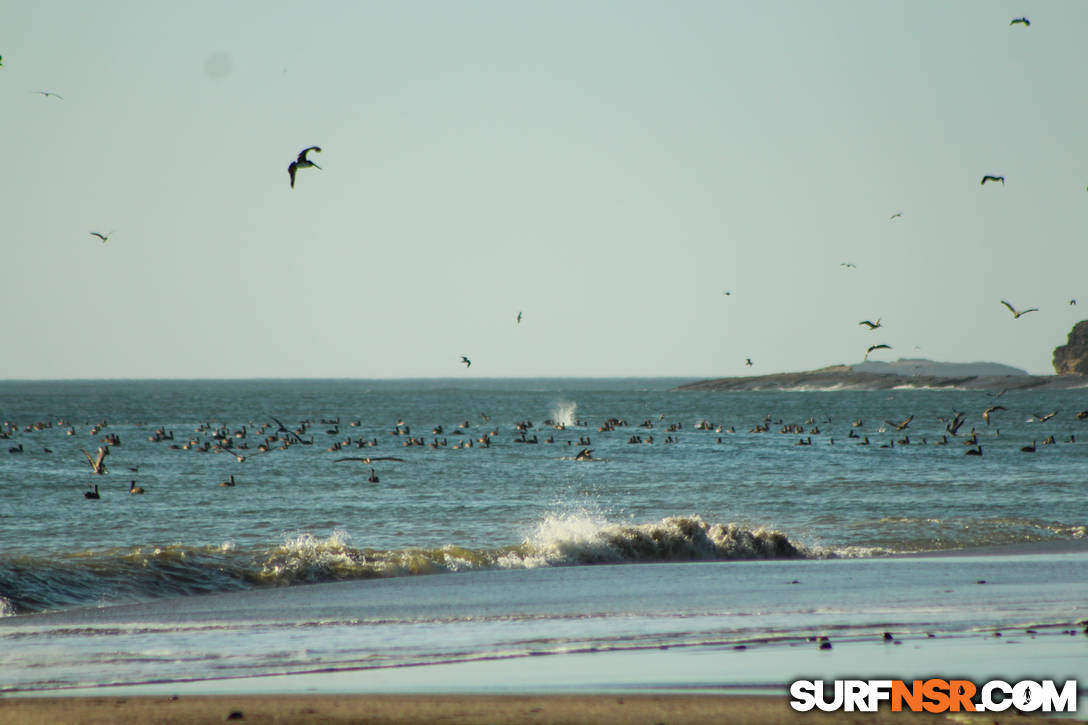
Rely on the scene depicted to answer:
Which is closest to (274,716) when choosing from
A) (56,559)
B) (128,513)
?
(56,559)

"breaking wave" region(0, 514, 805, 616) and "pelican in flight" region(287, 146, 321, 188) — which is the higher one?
"pelican in flight" region(287, 146, 321, 188)

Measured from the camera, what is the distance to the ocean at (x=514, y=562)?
1320 cm

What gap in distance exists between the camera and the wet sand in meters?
9.92

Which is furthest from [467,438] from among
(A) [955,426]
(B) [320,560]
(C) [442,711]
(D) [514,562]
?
(C) [442,711]

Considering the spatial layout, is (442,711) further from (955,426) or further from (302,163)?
(955,426)

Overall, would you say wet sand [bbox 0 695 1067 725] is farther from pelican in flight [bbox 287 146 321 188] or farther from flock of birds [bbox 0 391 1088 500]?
flock of birds [bbox 0 391 1088 500]

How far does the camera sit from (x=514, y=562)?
23.0m

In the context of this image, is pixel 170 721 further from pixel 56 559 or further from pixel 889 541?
pixel 889 541

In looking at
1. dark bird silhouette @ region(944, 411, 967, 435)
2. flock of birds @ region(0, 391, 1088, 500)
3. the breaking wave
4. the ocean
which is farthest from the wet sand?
dark bird silhouette @ region(944, 411, 967, 435)

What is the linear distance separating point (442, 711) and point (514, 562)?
1281 centimetres

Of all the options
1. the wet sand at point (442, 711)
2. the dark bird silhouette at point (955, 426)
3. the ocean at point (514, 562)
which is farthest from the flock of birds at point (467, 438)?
the wet sand at point (442, 711)

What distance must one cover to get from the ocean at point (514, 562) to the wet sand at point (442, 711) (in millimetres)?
679

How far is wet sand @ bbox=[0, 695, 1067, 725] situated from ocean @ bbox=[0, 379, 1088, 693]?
68cm

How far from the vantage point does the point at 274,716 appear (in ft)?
33.2
